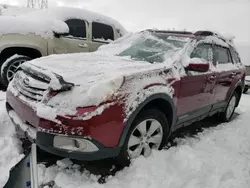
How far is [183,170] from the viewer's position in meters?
3.04

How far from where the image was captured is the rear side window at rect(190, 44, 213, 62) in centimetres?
378

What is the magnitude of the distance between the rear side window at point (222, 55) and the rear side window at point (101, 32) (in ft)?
9.53

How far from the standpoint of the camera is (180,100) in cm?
337

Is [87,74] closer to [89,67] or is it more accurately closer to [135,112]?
[89,67]

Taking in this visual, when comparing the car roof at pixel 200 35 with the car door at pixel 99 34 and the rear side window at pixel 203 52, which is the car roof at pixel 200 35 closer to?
the rear side window at pixel 203 52

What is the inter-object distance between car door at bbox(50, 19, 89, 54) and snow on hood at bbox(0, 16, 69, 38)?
0.27 metres

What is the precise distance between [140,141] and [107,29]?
4226 mm

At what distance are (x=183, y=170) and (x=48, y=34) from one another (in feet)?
13.0

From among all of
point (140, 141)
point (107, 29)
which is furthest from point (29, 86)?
point (107, 29)

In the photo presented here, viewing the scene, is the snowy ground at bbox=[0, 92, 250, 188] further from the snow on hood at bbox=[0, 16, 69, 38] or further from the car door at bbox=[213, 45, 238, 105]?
the snow on hood at bbox=[0, 16, 69, 38]

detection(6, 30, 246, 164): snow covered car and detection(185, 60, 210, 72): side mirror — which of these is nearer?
detection(6, 30, 246, 164): snow covered car

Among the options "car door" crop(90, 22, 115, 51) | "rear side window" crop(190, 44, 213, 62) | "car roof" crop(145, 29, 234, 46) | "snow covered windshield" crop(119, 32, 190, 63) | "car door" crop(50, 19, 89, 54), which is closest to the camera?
"snow covered windshield" crop(119, 32, 190, 63)

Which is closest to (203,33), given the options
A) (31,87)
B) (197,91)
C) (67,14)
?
(197,91)

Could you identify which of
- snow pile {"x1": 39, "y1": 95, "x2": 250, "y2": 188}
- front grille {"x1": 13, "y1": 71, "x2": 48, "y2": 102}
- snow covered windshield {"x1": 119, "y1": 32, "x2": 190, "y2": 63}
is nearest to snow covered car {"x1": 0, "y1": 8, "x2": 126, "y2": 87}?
snow covered windshield {"x1": 119, "y1": 32, "x2": 190, "y2": 63}
